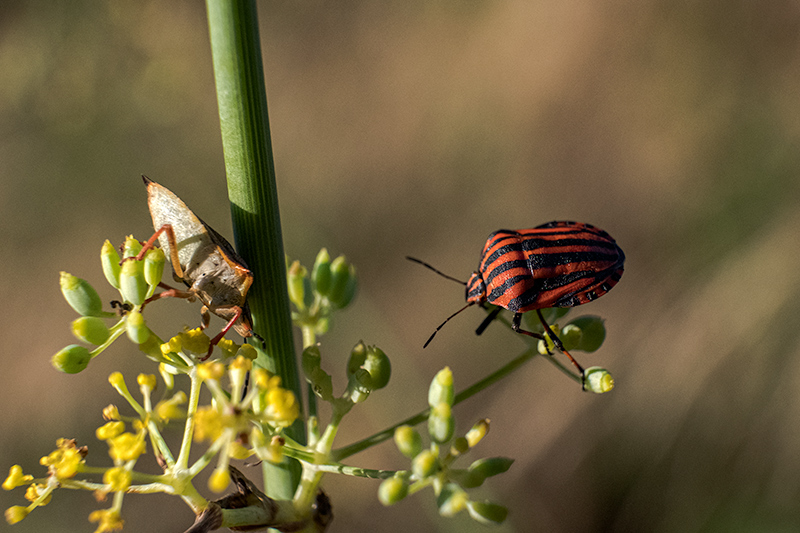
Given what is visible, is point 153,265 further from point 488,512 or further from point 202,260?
point 488,512

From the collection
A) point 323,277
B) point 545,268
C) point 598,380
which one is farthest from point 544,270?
point 323,277

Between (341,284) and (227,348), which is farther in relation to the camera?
(341,284)

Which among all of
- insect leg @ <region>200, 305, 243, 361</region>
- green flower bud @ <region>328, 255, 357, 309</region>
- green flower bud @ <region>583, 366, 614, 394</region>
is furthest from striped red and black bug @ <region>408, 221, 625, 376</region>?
insect leg @ <region>200, 305, 243, 361</region>

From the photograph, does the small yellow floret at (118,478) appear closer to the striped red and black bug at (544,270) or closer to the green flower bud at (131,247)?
the green flower bud at (131,247)

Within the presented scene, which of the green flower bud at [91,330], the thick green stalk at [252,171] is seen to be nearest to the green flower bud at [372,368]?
the thick green stalk at [252,171]

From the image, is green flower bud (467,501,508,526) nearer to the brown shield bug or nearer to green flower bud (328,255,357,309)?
the brown shield bug
